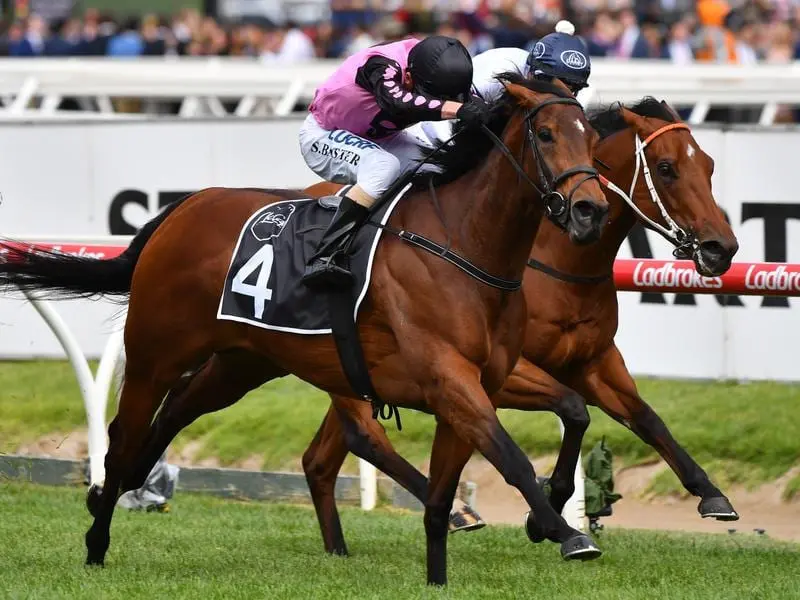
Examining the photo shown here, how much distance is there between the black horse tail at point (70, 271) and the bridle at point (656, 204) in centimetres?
184

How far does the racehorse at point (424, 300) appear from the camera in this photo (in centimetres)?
529

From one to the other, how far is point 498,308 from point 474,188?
459 mm

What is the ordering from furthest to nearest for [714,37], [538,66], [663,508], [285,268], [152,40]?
[152,40]
[714,37]
[663,508]
[538,66]
[285,268]

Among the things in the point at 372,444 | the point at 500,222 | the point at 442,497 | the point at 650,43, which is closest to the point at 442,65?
the point at 500,222

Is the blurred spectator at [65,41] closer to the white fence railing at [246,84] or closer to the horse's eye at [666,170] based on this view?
the white fence railing at [246,84]

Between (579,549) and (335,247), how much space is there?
1477 mm

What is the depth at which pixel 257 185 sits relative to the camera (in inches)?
400

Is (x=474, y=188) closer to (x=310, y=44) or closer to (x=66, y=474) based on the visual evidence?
(x=66, y=474)

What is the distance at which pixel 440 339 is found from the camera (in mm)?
5469

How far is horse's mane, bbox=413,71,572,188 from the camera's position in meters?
5.51

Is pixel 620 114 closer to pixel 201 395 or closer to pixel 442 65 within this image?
pixel 442 65

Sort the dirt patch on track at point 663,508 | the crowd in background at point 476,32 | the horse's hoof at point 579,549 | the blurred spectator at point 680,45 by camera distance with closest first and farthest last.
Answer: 1. the horse's hoof at point 579,549
2. the dirt patch on track at point 663,508
3. the crowd in background at point 476,32
4. the blurred spectator at point 680,45

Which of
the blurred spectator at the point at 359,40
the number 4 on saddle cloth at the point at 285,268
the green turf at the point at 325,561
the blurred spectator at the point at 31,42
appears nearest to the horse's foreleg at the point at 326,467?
the green turf at the point at 325,561

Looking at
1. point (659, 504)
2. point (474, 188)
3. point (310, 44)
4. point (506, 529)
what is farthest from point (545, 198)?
point (310, 44)
